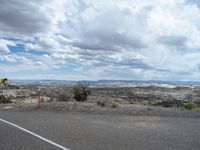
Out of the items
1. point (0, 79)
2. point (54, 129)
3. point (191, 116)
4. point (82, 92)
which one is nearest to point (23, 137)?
point (54, 129)

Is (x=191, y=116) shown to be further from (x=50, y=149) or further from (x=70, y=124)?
(x=50, y=149)

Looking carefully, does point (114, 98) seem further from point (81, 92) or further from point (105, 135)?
point (105, 135)

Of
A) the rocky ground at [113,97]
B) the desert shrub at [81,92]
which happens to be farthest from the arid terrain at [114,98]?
the desert shrub at [81,92]

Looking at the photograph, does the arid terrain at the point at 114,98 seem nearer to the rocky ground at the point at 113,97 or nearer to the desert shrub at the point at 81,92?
the rocky ground at the point at 113,97

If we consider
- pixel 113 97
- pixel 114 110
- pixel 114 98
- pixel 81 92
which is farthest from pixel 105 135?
pixel 113 97

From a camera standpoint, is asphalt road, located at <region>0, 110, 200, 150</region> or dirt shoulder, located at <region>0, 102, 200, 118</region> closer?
asphalt road, located at <region>0, 110, 200, 150</region>

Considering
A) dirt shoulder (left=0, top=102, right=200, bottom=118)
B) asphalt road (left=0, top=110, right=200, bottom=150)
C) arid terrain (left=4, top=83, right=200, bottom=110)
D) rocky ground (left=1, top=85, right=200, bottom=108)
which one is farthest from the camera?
rocky ground (left=1, top=85, right=200, bottom=108)

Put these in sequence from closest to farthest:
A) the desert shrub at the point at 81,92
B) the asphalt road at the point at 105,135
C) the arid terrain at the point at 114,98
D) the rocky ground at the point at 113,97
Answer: the asphalt road at the point at 105,135 < the arid terrain at the point at 114,98 < the desert shrub at the point at 81,92 < the rocky ground at the point at 113,97

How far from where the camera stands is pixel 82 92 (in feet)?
99.9

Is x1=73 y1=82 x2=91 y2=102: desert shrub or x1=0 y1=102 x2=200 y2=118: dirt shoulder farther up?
x1=73 y1=82 x2=91 y2=102: desert shrub

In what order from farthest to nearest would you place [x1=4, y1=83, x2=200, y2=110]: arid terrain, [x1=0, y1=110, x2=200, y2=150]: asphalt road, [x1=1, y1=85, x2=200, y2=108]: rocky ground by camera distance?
[x1=1, y1=85, x2=200, y2=108]: rocky ground → [x1=4, y1=83, x2=200, y2=110]: arid terrain → [x1=0, y1=110, x2=200, y2=150]: asphalt road

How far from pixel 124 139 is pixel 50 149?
9.32ft

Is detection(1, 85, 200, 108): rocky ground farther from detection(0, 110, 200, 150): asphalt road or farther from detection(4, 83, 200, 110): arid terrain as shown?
detection(0, 110, 200, 150): asphalt road

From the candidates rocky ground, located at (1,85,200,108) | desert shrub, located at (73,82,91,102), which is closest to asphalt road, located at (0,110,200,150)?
rocky ground, located at (1,85,200,108)
